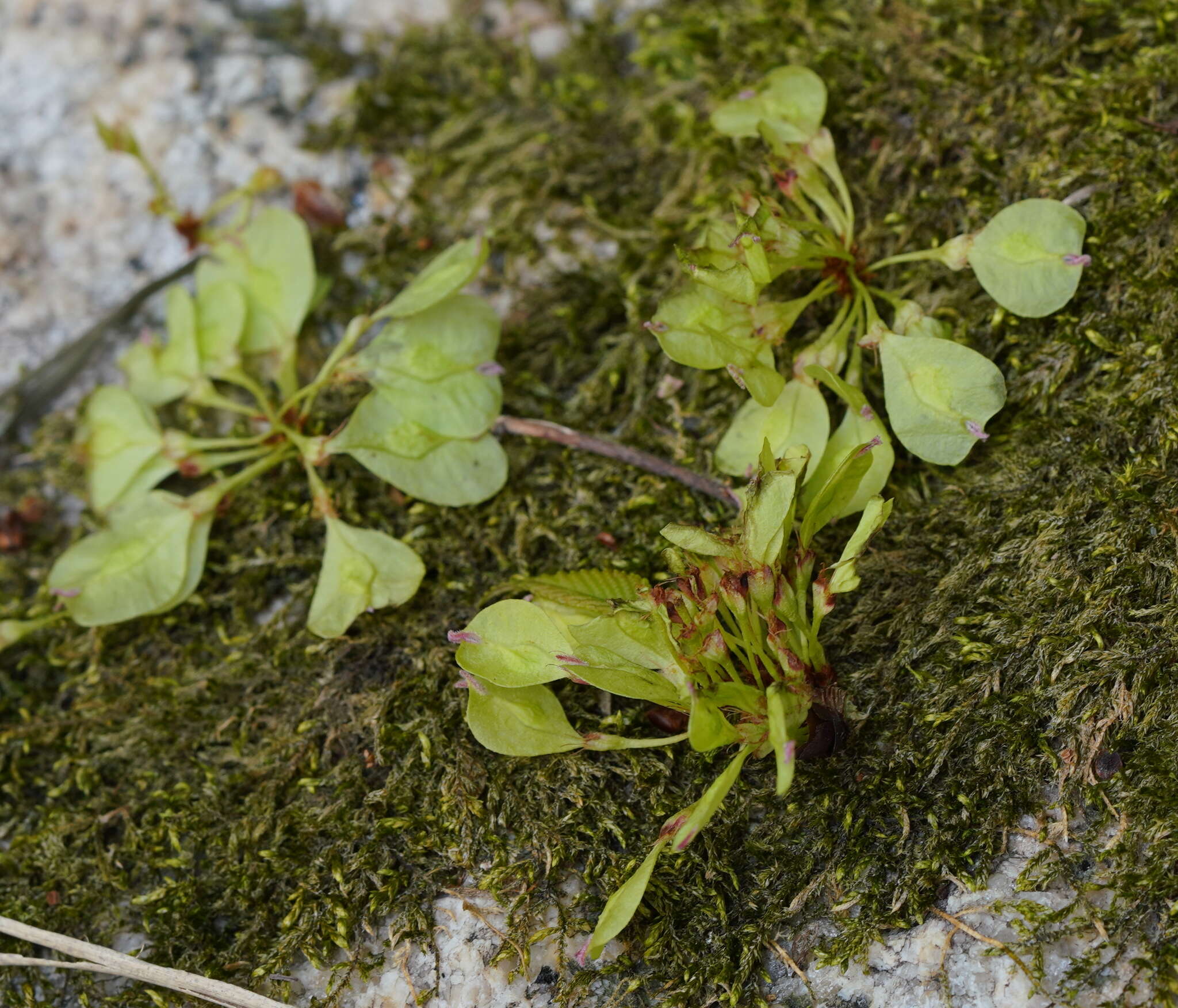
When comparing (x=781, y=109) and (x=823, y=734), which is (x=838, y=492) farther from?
(x=781, y=109)

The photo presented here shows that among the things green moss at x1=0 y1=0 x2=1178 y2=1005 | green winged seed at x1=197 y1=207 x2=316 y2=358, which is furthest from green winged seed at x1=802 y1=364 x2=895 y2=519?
green winged seed at x1=197 y1=207 x2=316 y2=358

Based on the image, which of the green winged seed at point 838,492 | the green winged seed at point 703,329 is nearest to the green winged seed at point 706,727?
the green winged seed at point 838,492

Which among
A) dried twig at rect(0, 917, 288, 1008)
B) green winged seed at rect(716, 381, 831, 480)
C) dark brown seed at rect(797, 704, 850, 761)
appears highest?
green winged seed at rect(716, 381, 831, 480)

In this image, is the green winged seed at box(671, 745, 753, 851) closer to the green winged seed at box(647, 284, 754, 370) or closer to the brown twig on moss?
the brown twig on moss

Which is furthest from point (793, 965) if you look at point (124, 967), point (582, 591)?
point (124, 967)

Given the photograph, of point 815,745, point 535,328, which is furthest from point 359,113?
point 815,745

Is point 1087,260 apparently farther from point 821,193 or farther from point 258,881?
point 258,881
